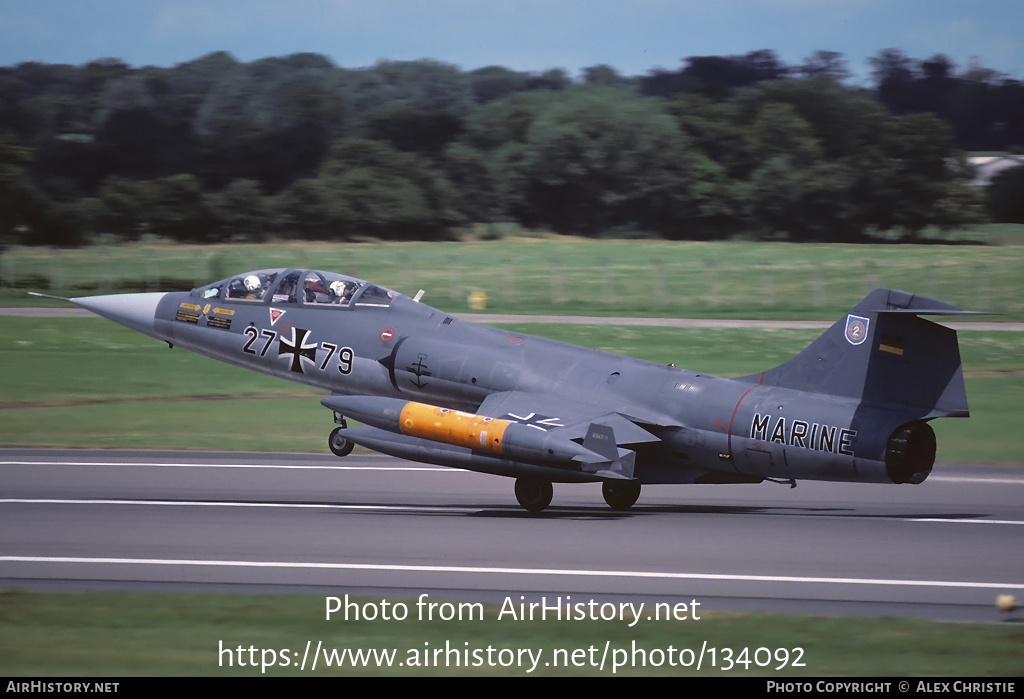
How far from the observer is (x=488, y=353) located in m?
17.4

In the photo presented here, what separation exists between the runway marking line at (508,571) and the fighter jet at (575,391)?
2.17m

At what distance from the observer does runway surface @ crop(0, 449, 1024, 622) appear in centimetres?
1218

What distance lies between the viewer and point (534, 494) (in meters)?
16.2

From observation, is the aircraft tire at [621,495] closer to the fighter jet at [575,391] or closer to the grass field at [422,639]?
the fighter jet at [575,391]

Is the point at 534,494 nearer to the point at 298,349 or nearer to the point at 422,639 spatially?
the point at 298,349

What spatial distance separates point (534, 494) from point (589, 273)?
130 feet

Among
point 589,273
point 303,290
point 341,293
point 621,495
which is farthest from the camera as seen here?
point 589,273

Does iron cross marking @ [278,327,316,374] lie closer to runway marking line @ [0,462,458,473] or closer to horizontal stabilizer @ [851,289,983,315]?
runway marking line @ [0,462,458,473]

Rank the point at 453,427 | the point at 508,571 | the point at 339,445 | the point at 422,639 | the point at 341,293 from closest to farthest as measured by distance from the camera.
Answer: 1. the point at 422,639
2. the point at 508,571
3. the point at 453,427
4. the point at 339,445
5. the point at 341,293

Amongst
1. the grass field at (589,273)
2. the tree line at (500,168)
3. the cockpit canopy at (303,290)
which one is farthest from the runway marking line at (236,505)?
the tree line at (500,168)

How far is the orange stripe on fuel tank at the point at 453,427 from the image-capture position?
15.4 metres

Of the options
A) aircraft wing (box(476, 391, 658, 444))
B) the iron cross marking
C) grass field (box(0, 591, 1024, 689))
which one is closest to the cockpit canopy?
the iron cross marking

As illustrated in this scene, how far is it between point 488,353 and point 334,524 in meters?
3.50

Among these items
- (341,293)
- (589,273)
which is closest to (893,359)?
(341,293)
